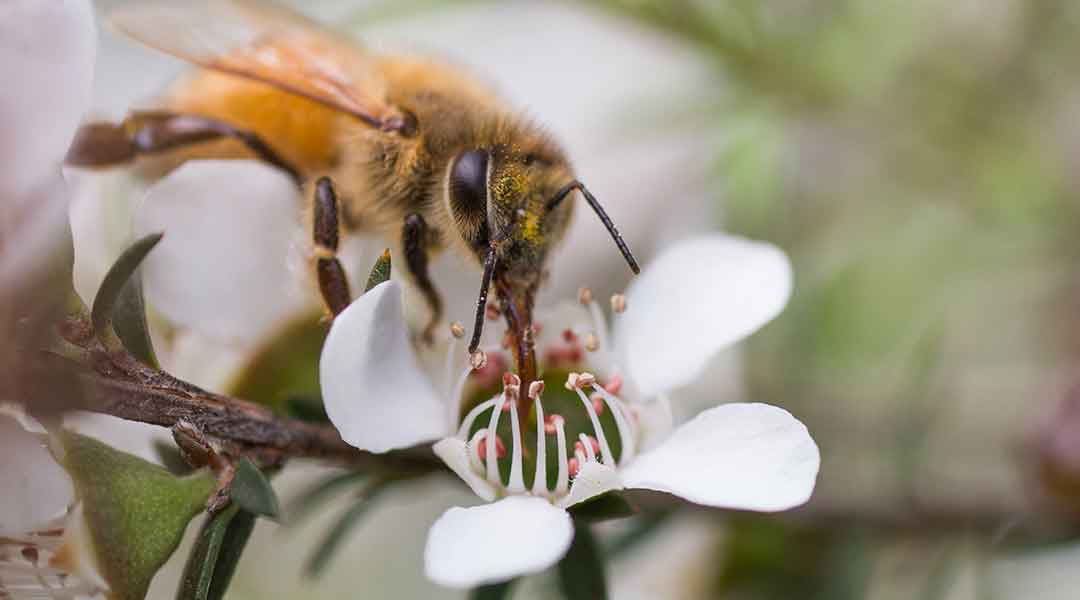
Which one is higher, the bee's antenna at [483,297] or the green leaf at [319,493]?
the bee's antenna at [483,297]

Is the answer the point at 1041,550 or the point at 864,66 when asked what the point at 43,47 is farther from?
the point at 864,66

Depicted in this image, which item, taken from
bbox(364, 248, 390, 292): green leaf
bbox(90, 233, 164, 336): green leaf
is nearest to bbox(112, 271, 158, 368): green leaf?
bbox(90, 233, 164, 336): green leaf

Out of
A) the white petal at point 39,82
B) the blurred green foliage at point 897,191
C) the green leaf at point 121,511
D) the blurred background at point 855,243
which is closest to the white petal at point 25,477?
the green leaf at point 121,511

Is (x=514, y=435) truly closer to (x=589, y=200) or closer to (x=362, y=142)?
(x=589, y=200)

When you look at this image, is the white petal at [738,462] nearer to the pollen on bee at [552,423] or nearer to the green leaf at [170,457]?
the pollen on bee at [552,423]

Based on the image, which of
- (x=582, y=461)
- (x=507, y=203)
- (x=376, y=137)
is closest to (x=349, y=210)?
(x=376, y=137)

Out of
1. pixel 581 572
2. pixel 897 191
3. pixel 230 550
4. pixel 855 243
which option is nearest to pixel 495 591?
pixel 581 572
